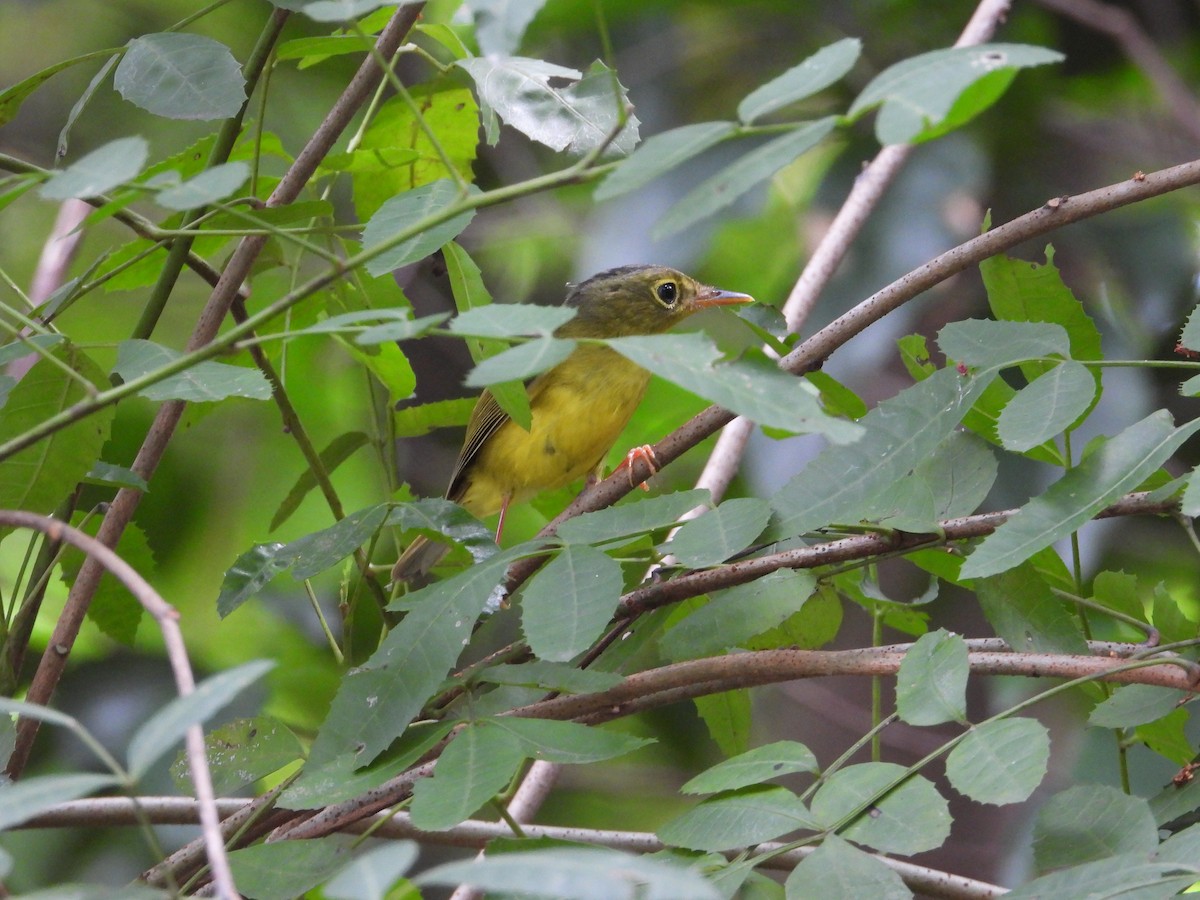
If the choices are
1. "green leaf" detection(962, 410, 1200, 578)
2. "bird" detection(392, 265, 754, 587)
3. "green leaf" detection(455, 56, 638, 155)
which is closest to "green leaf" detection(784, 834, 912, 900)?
"green leaf" detection(962, 410, 1200, 578)

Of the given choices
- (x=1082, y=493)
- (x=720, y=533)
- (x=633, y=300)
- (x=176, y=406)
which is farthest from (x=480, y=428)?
(x=1082, y=493)

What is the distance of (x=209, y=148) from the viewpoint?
83.7 inches

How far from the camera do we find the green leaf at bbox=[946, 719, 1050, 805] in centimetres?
120

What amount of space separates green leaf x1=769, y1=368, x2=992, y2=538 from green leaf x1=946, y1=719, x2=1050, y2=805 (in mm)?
297

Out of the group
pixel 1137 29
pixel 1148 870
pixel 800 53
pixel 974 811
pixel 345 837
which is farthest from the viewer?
pixel 974 811

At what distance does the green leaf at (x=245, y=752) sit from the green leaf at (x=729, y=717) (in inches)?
24.1

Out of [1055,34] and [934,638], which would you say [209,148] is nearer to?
[934,638]

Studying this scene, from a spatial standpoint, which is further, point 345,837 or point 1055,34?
point 1055,34

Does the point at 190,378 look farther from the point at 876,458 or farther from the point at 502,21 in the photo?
the point at 876,458

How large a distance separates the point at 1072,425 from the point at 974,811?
4.46 metres

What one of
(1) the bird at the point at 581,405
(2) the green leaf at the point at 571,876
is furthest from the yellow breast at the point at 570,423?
(2) the green leaf at the point at 571,876

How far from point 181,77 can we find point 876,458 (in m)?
0.96

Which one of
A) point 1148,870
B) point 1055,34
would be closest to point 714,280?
point 1055,34

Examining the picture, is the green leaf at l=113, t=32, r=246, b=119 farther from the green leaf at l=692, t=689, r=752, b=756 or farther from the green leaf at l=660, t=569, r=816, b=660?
the green leaf at l=692, t=689, r=752, b=756
